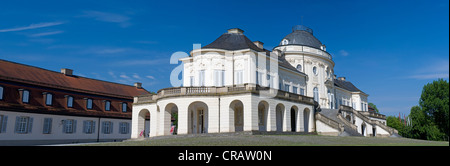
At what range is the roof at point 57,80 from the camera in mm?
37656

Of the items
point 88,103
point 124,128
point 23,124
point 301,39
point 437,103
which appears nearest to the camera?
point 23,124

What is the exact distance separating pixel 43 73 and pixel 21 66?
2444 millimetres

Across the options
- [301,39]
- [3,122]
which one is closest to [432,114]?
[301,39]

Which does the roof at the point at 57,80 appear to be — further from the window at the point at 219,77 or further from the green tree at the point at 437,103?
the green tree at the point at 437,103

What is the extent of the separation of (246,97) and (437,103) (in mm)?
25918

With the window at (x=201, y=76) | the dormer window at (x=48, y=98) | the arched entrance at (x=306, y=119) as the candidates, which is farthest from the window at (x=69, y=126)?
the arched entrance at (x=306, y=119)

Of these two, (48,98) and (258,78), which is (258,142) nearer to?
(258,78)

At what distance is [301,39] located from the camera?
51.6 meters

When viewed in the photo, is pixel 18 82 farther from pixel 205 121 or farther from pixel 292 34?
pixel 292 34

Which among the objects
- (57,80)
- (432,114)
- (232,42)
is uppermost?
(232,42)

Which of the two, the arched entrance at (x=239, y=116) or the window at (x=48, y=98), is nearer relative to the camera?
the arched entrance at (x=239, y=116)

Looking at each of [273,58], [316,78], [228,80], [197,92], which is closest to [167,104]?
[197,92]

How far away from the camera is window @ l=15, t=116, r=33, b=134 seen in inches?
1382

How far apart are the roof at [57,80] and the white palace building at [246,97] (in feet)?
21.6
